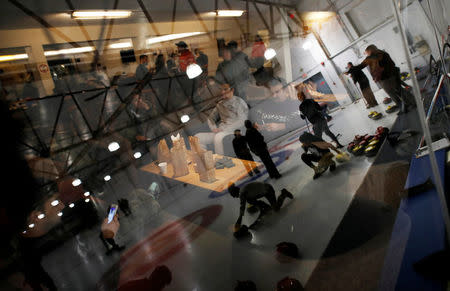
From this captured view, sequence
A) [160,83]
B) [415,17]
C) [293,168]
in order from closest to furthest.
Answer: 1. [160,83]
2. [293,168]
3. [415,17]

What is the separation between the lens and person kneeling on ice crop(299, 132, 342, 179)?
848 mm

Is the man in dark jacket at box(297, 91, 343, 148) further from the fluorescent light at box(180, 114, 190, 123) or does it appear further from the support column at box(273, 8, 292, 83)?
the fluorescent light at box(180, 114, 190, 123)

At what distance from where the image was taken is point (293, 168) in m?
0.84

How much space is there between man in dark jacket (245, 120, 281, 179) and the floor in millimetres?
36

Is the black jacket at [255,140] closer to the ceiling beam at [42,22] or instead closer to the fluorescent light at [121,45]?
the fluorescent light at [121,45]

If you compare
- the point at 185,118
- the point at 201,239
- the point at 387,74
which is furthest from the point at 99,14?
the point at 387,74

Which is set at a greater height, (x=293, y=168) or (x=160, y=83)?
(x=160, y=83)

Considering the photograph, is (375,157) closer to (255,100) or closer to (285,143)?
(285,143)

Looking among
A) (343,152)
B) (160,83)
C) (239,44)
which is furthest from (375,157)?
(160,83)

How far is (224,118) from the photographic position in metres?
0.80

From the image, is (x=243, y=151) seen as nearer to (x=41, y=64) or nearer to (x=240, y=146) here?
(x=240, y=146)

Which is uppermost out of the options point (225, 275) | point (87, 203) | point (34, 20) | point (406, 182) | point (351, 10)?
point (34, 20)

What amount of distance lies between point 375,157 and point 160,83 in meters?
0.75

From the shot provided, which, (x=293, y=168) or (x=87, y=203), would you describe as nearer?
(x=87, y=203)
